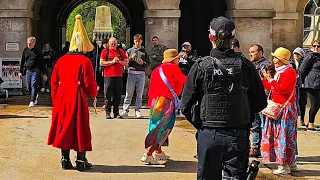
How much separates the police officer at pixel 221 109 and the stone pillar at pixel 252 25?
11.5 m

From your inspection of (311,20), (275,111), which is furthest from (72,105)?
(311,20)

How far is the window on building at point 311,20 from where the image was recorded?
19500mm

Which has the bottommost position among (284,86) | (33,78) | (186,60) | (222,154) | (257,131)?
(257,131)

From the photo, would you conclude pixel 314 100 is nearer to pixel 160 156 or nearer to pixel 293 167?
pixel 293 167

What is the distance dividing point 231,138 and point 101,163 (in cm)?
359

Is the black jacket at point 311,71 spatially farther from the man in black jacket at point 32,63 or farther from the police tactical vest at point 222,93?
the police tactical vest at point 222,93

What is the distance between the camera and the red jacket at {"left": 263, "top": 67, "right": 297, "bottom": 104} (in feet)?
23.3

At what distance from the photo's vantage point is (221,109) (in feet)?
14.9

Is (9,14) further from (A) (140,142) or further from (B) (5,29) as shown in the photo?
(A) (140,142)

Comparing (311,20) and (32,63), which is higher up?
(311,20)

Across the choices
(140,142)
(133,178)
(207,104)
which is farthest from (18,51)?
(207,104)

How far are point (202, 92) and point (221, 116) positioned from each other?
0.27m

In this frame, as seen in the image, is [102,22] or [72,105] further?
[102,22]

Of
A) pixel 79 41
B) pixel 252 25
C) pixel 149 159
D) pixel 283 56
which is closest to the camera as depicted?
pixel 283 56
